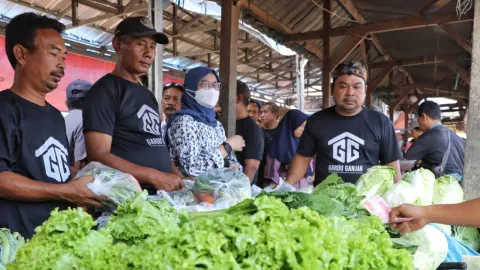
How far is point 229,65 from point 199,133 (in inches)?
61.4

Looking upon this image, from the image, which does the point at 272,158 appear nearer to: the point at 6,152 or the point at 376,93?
the point at 6,152

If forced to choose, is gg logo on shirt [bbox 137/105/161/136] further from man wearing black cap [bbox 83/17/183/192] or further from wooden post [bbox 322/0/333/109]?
wooden post [bbox 322/0/333/109]

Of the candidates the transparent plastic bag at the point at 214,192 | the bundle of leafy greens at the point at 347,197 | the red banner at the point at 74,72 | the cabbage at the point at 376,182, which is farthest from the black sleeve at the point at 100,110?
the red banner at the point at 74,72

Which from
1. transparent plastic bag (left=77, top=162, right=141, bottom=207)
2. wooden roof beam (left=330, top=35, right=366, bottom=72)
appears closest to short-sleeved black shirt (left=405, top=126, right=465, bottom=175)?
wooden roof beam (left=330, top=35, right=366, bottom=72)

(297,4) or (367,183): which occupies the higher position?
(297,4)

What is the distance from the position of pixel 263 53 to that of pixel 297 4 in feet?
16.8

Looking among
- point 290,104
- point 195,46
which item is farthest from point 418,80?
point 195,46

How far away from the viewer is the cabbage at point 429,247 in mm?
1905

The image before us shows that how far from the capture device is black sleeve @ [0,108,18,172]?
181 centimetres

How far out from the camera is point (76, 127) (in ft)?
10.8

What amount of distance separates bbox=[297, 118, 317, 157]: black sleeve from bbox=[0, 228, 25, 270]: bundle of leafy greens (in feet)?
7.15

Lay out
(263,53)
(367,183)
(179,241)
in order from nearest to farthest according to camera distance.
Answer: (179,241) < (367,183) < (263,53)

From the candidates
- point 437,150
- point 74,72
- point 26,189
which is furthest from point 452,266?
point 74,72

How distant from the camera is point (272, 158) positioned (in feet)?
16.9
